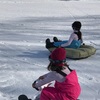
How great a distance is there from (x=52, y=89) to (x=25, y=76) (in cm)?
246

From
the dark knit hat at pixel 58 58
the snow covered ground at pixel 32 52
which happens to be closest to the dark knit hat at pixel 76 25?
the snow covered ground at pixel 32 52

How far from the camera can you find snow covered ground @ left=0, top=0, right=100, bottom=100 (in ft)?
17.6

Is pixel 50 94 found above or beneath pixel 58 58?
beneath

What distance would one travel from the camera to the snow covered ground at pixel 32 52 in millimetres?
5371

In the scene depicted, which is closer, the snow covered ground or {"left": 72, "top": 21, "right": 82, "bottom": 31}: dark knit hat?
the snow covered ground

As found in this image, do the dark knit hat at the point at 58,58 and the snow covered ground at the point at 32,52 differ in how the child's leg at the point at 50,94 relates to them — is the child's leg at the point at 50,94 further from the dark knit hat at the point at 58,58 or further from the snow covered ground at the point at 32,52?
the snow covered ground at the point at 32,52

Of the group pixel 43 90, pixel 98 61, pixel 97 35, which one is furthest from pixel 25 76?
pixel 97 35

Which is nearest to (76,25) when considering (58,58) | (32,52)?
(32,52)

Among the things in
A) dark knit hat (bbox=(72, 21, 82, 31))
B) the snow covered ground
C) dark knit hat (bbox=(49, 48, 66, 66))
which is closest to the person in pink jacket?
dark knit hat (bbox=(49, 48, 66, 66))

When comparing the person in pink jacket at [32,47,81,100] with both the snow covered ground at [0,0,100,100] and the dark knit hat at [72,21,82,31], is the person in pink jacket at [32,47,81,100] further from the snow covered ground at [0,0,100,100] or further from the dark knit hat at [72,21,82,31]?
the dark knit hat at [72,21,82,31]

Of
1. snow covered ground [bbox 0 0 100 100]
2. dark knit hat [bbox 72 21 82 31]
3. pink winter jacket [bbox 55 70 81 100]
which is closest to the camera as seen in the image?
pink winter jacket [bbox 55 70 81 100]

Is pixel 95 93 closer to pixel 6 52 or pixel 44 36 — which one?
pixel 6 52

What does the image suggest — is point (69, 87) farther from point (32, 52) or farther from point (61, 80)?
point (32, 52)

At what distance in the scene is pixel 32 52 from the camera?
312 inches
